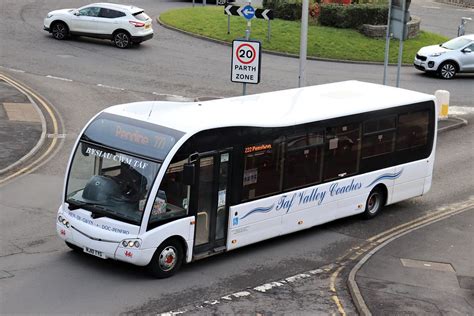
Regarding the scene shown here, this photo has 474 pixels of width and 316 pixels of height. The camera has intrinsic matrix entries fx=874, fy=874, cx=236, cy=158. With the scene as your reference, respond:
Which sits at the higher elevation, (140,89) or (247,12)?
(247,12)

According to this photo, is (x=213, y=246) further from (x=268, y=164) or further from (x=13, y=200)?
(x=13, y=200)

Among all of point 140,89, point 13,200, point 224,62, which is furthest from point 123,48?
point 13,200

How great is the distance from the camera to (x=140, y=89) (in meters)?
29.1

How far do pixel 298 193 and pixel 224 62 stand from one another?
60.6ft

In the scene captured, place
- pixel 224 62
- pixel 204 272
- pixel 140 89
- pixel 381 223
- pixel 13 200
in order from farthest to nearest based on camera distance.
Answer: pixel 224 62
pixel 140 89
pixel 381 223
pixel 13 200
pixel 204 272

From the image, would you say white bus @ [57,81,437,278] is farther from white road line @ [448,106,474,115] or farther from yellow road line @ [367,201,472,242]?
white road line @ [448,106,474,115]

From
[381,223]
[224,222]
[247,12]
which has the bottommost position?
[381,223]

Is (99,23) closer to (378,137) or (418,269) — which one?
(378,137)

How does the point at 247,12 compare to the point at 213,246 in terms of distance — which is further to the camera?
the point at 247,12

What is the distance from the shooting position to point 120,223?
549 inches

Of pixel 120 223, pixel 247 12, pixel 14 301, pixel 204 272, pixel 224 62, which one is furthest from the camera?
pixel 224 62

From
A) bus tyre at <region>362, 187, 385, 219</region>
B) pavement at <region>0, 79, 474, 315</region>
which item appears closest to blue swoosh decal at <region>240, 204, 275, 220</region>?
pavement at <region>0, 79, 474, 315</region>

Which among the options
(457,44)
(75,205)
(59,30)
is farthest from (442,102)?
(75,205)

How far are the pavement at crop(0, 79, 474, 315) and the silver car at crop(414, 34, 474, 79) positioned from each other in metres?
16.0
